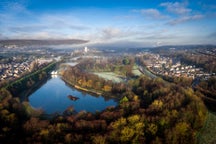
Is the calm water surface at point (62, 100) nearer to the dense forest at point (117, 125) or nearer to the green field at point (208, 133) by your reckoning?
the dense forest at point (117, 125)

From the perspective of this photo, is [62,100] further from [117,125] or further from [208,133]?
[208,133]

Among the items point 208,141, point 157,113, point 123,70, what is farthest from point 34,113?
point 123,70

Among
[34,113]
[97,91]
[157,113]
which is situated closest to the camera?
[157,113]

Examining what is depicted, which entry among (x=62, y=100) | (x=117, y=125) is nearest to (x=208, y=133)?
(x=117, y=125)

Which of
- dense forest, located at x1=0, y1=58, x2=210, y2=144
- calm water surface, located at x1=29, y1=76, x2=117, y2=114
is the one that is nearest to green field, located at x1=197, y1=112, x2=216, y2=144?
dense forest, located at x1=0, y1=58, x2=210, y2=144

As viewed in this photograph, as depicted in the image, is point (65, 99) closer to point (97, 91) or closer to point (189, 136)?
point (97, 91)

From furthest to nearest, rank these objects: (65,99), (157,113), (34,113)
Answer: (65,99) < (34,113) < (157,113)
